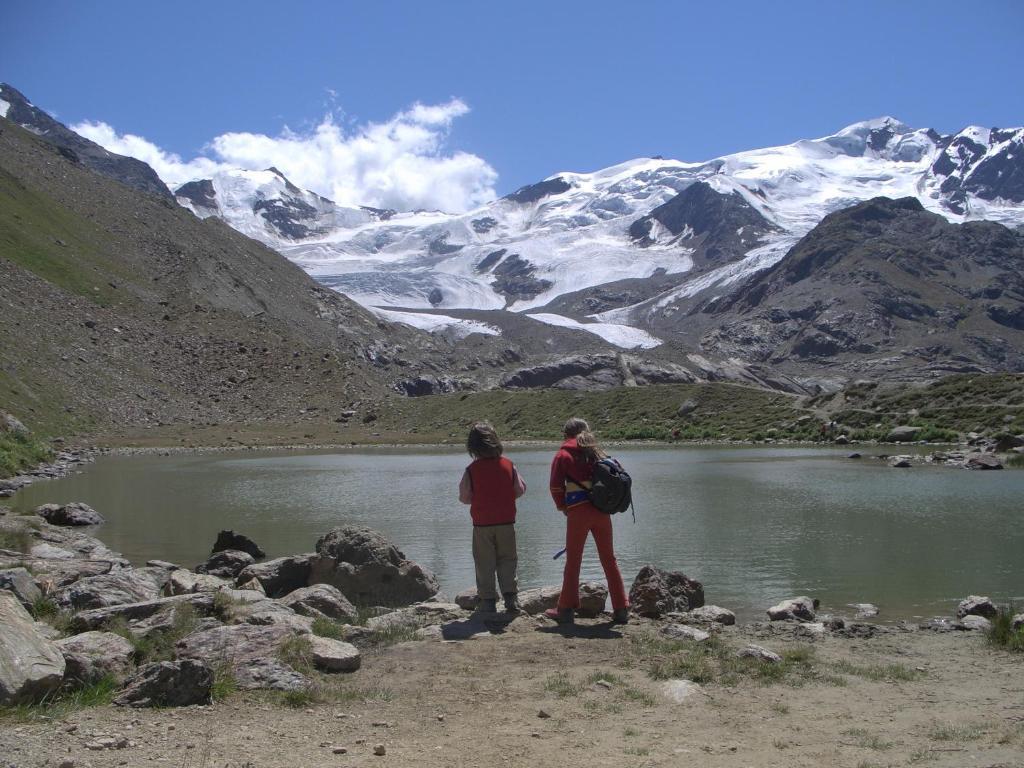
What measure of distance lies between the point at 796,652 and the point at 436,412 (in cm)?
8078

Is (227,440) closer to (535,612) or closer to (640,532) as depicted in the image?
(640,532)

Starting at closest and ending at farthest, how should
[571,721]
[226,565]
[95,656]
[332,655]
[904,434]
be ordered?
[571,721], [95,656], [332,655], [226,565], [904,434]

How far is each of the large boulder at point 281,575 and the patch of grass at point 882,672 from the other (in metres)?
9.66

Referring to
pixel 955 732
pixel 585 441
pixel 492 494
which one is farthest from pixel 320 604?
pixel 955 732

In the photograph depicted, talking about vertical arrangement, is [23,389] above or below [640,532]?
above

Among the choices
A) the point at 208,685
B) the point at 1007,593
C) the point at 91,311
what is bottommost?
the point at 1007,593

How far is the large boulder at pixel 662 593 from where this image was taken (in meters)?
12.6

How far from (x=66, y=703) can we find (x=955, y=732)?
24.6ft

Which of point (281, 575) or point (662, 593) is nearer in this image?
point (662, 593)

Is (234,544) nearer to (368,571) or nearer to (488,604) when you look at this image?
(368,571)

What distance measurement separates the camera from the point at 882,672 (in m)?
9.21

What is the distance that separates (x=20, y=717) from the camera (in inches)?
262

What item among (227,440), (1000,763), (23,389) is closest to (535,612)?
(1000,763)

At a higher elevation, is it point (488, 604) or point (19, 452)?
point (19, 452)
